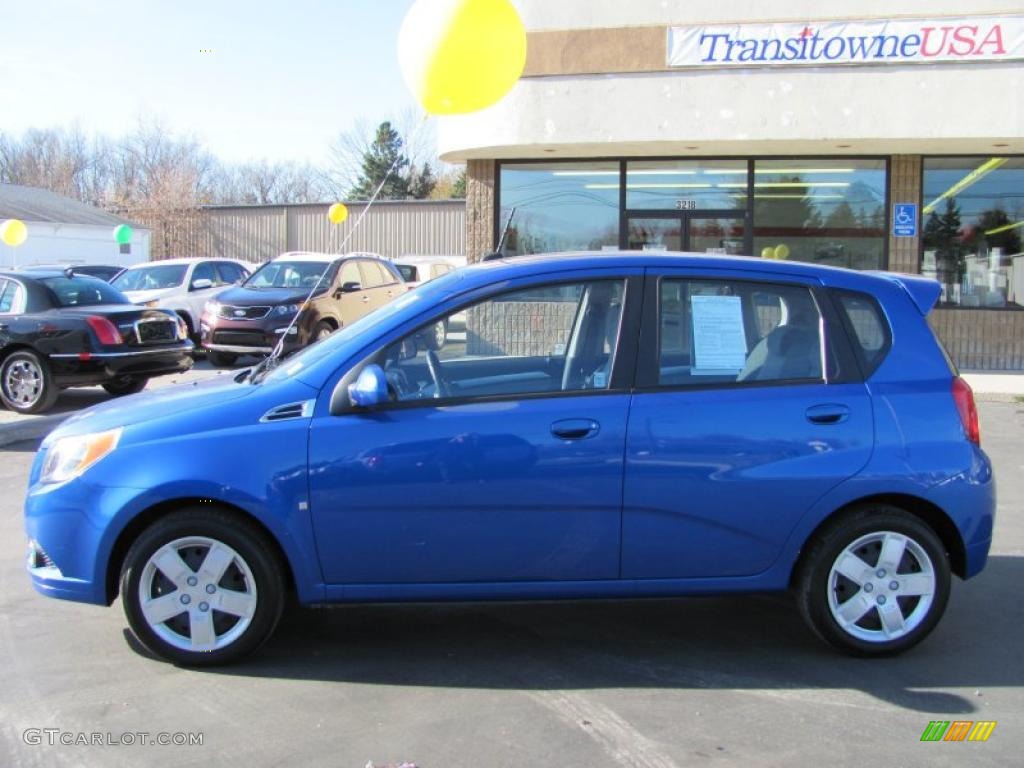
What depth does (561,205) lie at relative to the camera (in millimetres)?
15406

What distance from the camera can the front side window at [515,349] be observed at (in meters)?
4.14

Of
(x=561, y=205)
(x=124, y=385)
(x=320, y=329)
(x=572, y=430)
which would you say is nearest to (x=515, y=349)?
(x=572, y=430)

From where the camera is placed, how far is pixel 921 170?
1464 cm

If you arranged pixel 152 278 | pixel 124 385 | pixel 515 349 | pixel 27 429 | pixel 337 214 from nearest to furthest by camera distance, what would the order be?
pixel 515 349 → pixel 27 429 → pixel 124 385 → pixel 152 278 → pixel 337 214

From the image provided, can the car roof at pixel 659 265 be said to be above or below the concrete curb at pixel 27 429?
above

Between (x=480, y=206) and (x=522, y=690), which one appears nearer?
(x=522, y=690)

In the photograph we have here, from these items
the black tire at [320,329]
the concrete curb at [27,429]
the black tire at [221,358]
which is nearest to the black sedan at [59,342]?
the concrete curb at [27,429]

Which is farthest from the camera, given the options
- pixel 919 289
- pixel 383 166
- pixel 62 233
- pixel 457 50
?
pixel 383 166

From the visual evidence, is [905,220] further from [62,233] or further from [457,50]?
[62,233]

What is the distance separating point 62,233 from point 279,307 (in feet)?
99.1

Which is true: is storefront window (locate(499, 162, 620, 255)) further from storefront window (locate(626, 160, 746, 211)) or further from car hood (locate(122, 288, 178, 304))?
car hood (locate(122, 288, 178, 304))

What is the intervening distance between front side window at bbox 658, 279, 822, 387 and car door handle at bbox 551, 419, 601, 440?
416mm

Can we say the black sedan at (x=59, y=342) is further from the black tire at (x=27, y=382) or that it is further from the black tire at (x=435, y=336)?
the black tire at (x=435, y=336)

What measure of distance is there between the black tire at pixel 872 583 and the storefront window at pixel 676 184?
452 inches
